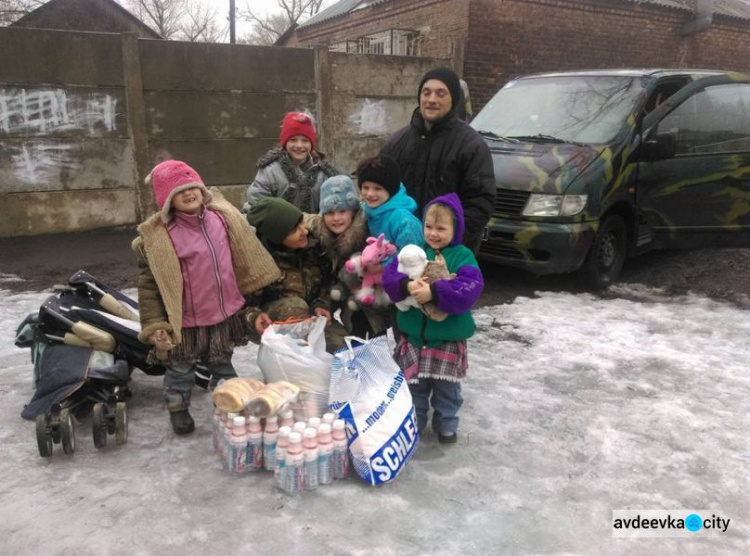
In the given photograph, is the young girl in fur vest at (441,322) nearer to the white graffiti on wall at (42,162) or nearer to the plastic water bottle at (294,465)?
the plastic water bottle at (294,465)

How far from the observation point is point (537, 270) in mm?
5422

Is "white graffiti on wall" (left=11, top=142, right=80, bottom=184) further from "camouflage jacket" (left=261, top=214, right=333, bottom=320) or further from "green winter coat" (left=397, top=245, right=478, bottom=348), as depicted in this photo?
"green winter coat" (left=397, top=245, right=478, bottom=348)

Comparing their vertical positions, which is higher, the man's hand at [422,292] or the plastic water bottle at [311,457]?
the man's hand at [422,292]

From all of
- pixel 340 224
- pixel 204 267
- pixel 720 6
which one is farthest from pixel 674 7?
pixel 204 267

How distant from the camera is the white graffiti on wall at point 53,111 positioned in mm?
6840

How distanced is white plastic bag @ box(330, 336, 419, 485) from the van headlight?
2997 mm

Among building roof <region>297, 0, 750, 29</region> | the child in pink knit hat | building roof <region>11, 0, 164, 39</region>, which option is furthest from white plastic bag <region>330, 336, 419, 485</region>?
building roof <region>11, 0, 164, 39</region>

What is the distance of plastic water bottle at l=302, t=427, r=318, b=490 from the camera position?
8.46ft

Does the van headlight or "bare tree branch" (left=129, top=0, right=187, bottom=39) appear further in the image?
"bare tree branch" (left=129, top=0, right=187, bottom=39)

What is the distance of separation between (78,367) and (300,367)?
3.98 ft

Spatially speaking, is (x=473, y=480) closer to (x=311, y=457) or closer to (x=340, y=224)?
(x=311, y=457)

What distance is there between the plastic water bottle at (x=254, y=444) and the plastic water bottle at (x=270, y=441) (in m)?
0.03

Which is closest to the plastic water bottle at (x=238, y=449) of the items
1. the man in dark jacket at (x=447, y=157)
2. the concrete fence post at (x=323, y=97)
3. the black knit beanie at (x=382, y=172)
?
the black knit beanie at (x=382, y=172)

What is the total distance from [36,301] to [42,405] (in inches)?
95.0
